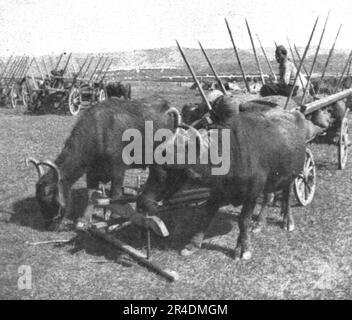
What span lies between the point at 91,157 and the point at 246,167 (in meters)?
2.71

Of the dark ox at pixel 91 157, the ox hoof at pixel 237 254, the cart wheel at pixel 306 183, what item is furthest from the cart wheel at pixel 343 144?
the ox hoof at pixel 237 254

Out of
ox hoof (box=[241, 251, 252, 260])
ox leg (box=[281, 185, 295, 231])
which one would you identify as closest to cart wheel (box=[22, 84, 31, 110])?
ox leg (box=[281, 185, 295, 231])

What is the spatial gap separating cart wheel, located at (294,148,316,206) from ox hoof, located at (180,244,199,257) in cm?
224

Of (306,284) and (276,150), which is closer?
(306,284)

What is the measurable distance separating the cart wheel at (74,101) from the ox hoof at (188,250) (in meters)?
15.0

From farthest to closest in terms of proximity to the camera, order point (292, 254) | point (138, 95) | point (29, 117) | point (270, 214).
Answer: point (138, 95) → point (29, 117) → point (270, 214) → point (292, 254)

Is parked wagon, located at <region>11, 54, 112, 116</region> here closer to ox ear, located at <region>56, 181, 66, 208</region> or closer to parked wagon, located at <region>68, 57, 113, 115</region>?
parked wagon, located at <region>68, 57, 113, 115</region>

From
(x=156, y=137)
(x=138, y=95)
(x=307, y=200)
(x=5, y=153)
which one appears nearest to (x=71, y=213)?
(x=156, y=137)

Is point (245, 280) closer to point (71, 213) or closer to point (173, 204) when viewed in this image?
point (173, 204)

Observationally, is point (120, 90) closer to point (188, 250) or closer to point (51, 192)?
point (51, 192)

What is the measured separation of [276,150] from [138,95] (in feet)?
76.6

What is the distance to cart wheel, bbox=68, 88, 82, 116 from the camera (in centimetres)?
2059

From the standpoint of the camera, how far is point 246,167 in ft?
19.8

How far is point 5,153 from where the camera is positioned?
12.8 meters
